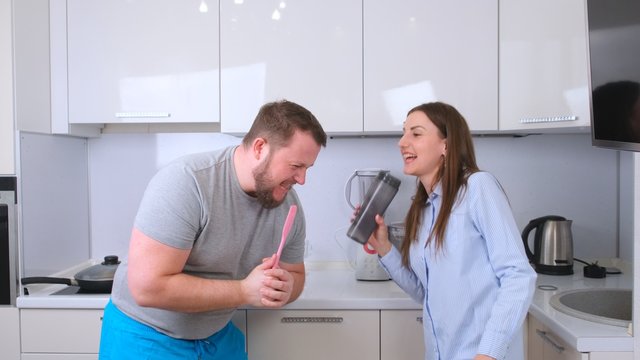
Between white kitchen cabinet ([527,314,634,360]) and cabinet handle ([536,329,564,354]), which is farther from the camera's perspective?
cabinet handle ([536,329,564,354])

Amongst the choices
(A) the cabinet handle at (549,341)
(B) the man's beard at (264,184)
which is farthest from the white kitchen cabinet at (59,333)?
(A) the cabinet handle at (549,341)

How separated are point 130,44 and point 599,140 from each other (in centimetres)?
169

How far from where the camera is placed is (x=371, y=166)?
2.49 meters

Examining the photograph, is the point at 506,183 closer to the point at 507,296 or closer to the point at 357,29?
the point at 357,29

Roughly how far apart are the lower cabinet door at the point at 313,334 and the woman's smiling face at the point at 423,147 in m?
0.62

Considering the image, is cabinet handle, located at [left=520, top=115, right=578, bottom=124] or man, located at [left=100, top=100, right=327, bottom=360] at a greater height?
cabinet handle, located at [left=520, top=115, right=578, bottom=124]

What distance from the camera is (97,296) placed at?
79.7 inches

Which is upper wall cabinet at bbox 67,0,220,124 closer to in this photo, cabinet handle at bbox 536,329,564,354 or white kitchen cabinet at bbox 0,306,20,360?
white kitchen cabinet at bbox 0,306,20,360

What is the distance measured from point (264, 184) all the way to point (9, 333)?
1266 millimetres

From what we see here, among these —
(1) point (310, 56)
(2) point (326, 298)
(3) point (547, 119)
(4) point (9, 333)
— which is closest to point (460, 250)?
(2) point (326, 298)

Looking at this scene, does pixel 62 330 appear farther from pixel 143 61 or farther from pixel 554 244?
pixel 554 244

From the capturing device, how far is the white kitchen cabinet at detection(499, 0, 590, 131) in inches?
74.9

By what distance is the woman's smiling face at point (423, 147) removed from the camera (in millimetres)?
1561

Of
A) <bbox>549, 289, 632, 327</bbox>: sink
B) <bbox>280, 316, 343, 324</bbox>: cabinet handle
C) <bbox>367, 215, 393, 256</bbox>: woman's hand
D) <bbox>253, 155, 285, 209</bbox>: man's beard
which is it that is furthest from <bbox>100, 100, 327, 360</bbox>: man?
<bbox>549, 289, 632, 327</bbox>: sink
